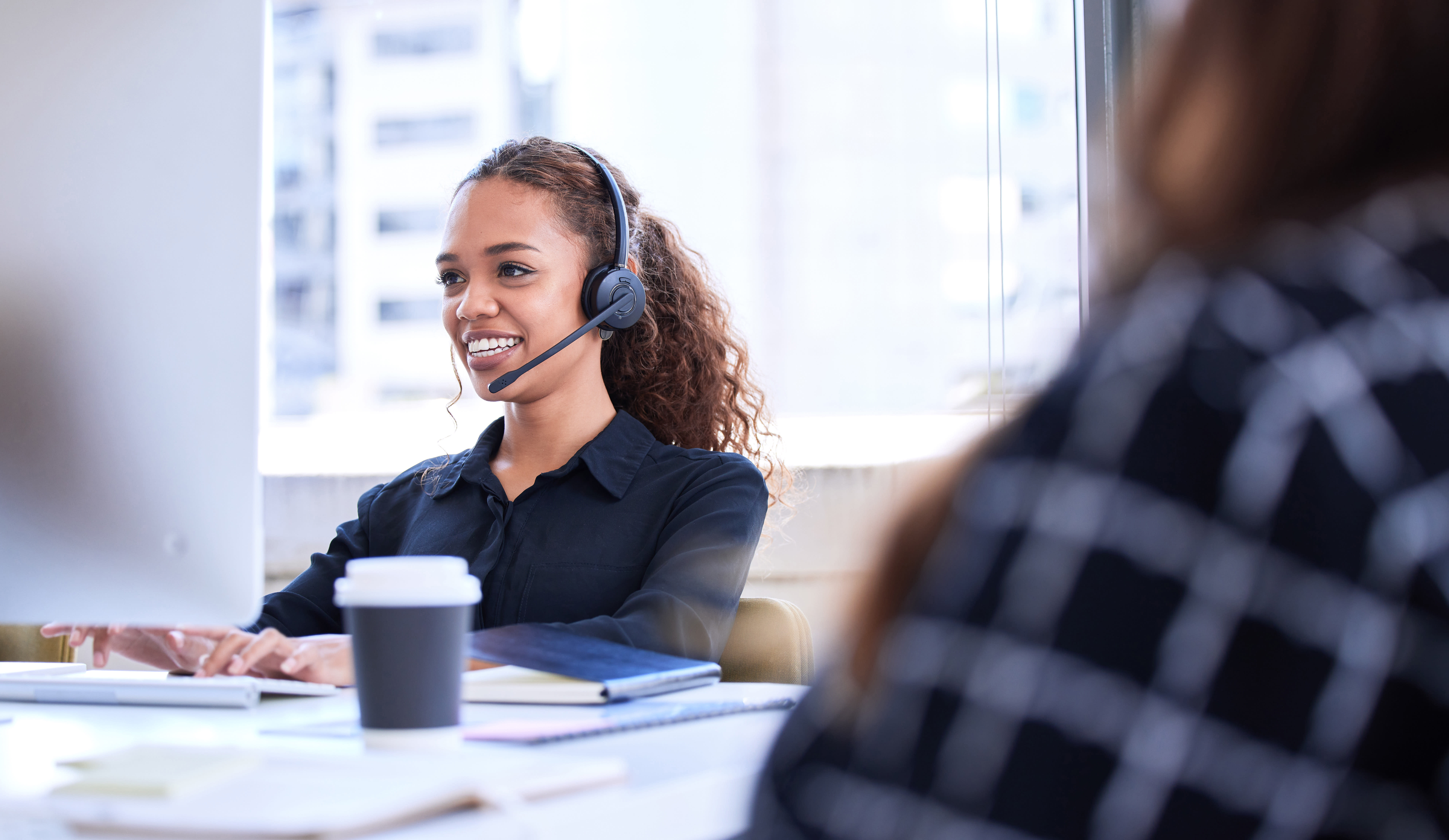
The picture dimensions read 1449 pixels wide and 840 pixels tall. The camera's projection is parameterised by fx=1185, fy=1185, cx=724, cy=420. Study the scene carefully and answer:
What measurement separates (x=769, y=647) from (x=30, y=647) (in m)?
0.95

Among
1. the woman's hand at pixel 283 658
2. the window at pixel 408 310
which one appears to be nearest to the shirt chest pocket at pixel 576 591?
the woman's hand at pixel 283 658

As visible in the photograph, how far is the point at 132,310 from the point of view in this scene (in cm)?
73

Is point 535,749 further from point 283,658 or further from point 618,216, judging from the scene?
point 618,216

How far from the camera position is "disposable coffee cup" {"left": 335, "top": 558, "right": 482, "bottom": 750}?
0.63 meters

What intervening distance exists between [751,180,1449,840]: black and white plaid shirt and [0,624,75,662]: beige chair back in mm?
1462

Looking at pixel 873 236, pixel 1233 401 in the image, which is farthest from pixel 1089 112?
pixel 1233 401

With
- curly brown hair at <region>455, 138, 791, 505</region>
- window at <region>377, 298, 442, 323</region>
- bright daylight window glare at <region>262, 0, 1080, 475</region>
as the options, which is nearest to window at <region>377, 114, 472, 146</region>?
bright daylight window glare at <region>262, 0, 1080, 475</region>

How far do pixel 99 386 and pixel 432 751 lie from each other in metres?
0.32

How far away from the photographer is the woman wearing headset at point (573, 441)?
1457 millimetres

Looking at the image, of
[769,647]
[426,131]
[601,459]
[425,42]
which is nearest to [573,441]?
[601,459]

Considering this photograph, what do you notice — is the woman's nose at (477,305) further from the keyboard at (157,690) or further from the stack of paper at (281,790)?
the stack of paper at (281,790)

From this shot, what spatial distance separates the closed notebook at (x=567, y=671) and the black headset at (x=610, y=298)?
A: 26.3 inches

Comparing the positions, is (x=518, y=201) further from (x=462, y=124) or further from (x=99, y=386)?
(x=462, y=124)

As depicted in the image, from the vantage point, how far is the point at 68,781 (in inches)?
22.2
